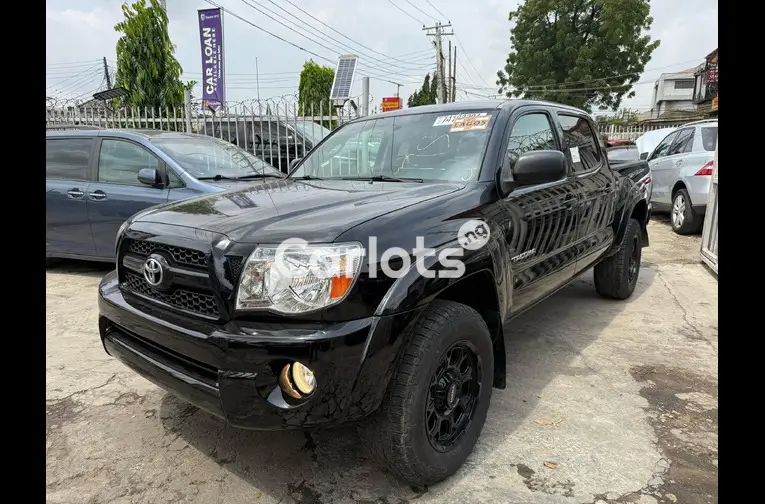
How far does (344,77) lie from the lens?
37.3ft

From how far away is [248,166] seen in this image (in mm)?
5688

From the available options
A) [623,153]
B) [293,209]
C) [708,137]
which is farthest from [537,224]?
[708,137]

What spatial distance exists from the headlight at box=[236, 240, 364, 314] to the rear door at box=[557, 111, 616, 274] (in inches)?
90.2

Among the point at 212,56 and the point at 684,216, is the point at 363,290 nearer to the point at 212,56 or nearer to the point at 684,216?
the point at 684,216

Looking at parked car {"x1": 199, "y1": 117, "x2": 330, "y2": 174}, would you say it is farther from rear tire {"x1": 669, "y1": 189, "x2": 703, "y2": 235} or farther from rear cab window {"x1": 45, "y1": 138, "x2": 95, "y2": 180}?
rear tire {"x1": 669, "y1": 189, "x2": 703, "y2": 235}

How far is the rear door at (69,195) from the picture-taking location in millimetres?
5258

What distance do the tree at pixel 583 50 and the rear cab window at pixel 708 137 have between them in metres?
21.8

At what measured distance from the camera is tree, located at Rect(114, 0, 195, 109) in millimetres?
10117

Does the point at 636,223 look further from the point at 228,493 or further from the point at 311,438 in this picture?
the point at 228,493

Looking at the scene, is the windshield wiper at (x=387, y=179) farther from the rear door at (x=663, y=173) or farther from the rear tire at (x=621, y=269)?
the rear door at (x=663, y=173)

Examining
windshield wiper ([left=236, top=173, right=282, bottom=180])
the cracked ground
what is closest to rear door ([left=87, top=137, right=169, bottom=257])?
windshield wiper ([left=236, top=173, right=282, bottom=180])
